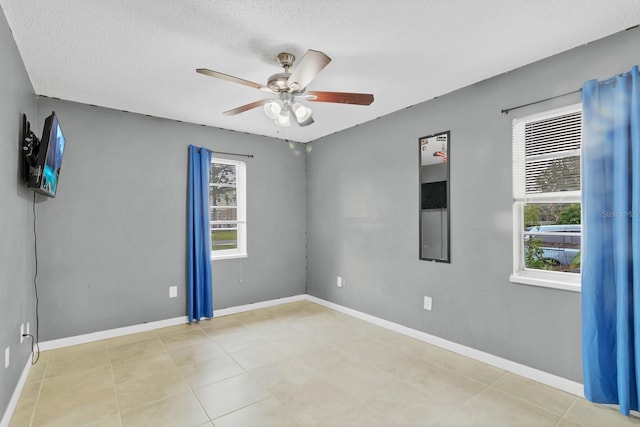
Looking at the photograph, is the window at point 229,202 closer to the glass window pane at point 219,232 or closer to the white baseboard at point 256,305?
the glass window pane at point 219,232

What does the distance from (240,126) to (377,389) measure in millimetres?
3493

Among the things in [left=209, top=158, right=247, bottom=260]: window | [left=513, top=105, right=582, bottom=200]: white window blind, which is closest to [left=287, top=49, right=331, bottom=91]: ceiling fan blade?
[left=513, top=105, right=582, bottom=200]: white window blind

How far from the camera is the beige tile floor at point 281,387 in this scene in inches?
84.6

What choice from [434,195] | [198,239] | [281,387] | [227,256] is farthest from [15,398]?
[434,195]

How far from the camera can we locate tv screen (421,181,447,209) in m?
3.32

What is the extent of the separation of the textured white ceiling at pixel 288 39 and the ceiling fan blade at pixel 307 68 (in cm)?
32

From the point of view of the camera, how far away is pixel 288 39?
7.40ft

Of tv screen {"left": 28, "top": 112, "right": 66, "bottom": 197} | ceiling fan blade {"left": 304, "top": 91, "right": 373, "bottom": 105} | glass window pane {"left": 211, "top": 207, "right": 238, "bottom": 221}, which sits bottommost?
glass window pane {"left": 211, "top": 207, "right": 238, "bottom": 221}

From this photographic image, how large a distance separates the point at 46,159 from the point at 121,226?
4.82 feet

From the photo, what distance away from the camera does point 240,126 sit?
437 centimetres

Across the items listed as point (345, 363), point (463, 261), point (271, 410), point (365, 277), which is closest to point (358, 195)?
point (365, 277)

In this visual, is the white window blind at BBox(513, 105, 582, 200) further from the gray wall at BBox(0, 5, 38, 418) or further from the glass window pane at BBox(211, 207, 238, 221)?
the gray wall at BBox(0, 5, 38, 418)

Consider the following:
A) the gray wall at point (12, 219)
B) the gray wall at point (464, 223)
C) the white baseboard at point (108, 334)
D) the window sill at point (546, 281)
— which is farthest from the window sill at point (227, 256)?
the window sill at point (546, 281)

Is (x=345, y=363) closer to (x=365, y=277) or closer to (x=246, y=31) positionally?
(x=365, y=277)
